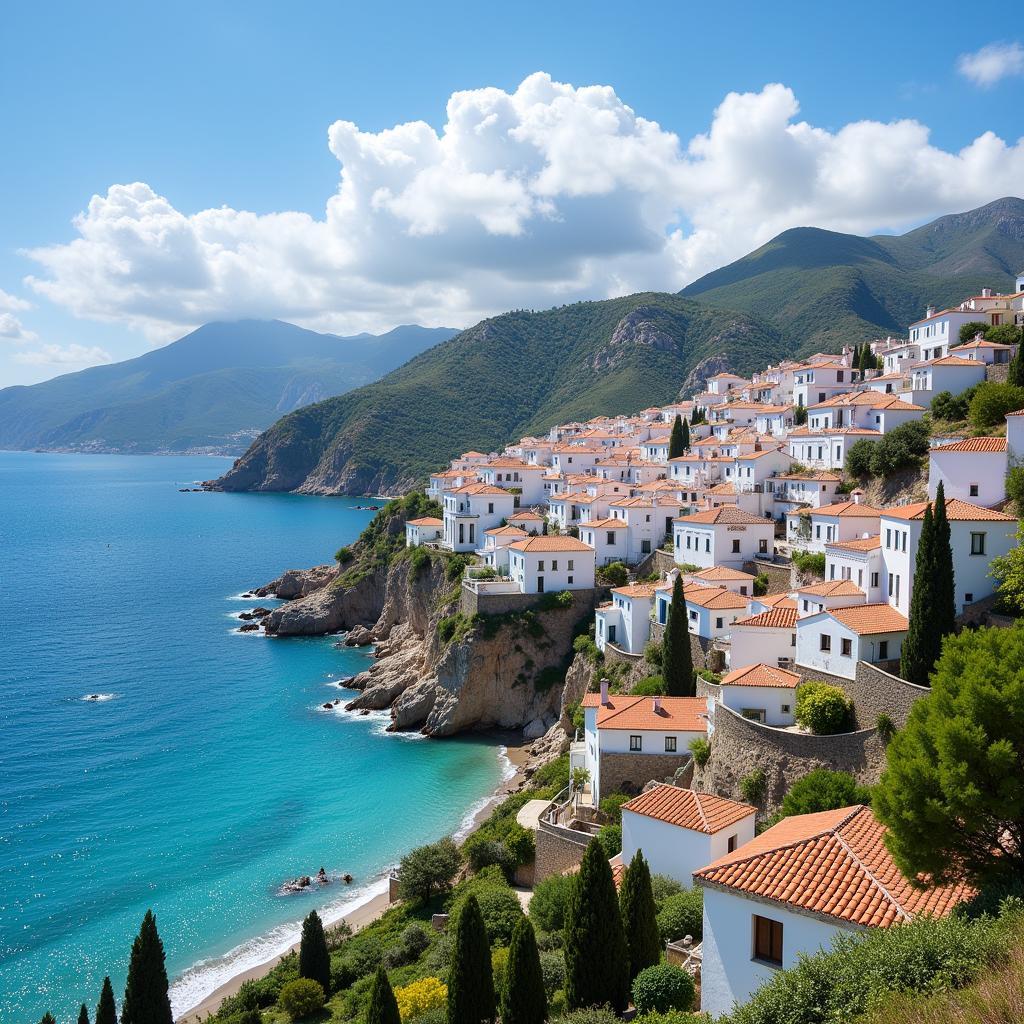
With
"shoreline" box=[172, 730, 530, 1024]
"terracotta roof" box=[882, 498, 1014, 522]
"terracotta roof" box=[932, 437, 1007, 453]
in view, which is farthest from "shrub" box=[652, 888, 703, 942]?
"terracotta roof" box=[932, 437, 1007, 453]

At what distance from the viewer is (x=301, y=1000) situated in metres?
21.7

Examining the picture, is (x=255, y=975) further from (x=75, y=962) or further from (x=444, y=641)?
(x=444, y=641)

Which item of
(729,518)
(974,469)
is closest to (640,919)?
(974,469)

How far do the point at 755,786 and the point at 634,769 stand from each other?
558cm

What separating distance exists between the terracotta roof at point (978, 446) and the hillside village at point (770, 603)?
104mm

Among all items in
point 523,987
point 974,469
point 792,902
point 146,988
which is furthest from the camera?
point 974,469

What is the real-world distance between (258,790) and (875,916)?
33.1m

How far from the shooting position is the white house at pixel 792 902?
11750 millimetres

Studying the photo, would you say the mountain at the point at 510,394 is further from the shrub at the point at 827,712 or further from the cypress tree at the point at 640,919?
the cypress tree at the point at 640,919

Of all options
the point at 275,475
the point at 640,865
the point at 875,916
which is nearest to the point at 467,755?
the point at 640,865

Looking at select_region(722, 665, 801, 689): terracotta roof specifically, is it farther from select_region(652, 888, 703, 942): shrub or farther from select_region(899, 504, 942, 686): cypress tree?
select_region(652, 888, 703, 942): shrub

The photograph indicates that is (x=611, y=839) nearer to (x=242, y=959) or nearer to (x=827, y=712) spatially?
(x=827, y=712)

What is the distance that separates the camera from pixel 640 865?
53.6 ft

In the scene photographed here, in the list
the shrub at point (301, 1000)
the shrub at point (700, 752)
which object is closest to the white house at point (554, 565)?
the shrub at point (700, 752)
